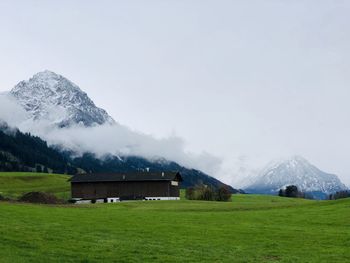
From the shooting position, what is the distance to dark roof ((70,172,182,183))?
142375 millimetres

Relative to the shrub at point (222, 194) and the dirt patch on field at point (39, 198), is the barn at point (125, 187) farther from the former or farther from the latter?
the dirt patch on field at point (39, 198)

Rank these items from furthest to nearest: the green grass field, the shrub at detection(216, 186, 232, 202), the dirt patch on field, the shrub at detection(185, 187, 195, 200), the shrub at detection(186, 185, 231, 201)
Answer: the shrub at detection(185, 187, 195, 200), the shrub at detection(216, 186, 232, 202), the shrub at detection(186, 185, 231, 201), the dirt patch on field, the green grass field

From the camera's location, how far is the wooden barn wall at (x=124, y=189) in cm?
14162

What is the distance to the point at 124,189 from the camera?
14488 cm

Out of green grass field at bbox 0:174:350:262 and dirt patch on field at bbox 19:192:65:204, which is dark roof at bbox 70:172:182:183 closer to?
dirt patch on field at bbox 19:192:65:204

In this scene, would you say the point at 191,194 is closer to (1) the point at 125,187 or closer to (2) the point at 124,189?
(1) the point at 125,187

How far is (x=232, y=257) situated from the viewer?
2872 cm

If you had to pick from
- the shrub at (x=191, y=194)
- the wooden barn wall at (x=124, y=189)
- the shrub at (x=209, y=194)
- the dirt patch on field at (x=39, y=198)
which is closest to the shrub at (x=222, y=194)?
the shrub at (x=209, y=194)

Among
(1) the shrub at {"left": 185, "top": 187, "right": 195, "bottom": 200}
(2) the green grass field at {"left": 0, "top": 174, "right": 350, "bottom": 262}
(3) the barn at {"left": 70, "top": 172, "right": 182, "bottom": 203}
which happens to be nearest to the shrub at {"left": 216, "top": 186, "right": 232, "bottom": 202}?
(1) the shrub at {"left": 185, "top": 187, "right": 195, "bottom": 200}

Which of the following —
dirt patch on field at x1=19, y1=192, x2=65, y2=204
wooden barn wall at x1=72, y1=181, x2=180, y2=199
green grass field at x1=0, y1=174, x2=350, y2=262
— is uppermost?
wooden barn wall at x1=72, y1=181, x2=180, y2=199

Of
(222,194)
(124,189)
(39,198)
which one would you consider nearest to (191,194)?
(222,194)

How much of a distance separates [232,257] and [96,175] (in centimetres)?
12343

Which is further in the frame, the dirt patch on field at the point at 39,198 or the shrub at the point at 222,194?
the shrub at the point at 222,194

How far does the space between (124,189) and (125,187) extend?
2.12ft
